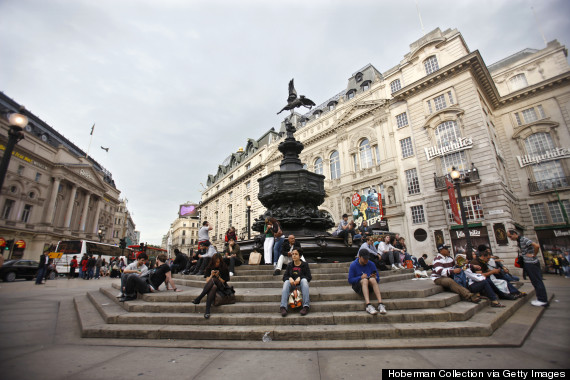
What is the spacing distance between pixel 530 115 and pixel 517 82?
14.7ft

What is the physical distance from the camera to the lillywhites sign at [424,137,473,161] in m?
20.0

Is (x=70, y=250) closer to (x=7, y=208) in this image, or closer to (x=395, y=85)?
(x=7, y=208)

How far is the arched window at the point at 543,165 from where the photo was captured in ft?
68.2

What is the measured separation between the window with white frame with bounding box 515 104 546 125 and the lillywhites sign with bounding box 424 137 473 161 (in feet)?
30.2

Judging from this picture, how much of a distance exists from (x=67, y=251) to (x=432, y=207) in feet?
108

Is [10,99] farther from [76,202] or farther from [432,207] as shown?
[432,207]

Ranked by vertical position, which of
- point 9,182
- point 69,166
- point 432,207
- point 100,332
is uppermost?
point 69,166

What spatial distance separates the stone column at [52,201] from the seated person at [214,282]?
45.6m

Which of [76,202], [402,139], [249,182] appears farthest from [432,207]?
[76,202]

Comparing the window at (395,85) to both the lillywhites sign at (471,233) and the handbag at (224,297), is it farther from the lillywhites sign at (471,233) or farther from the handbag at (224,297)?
the handbag at (224,297)

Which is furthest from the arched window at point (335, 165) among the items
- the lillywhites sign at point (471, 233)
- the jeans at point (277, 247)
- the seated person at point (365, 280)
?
the seated person at point (365, 280)

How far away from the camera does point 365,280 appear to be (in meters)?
4.72

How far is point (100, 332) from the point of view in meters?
4.28

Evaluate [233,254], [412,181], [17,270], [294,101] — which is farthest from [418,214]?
[17,270]
